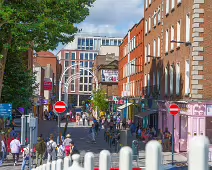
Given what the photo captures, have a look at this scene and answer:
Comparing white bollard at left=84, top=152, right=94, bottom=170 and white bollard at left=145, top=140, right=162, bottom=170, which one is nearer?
white bollard at left=145, top=140, right=162, bottom=170

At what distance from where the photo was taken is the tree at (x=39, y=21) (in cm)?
2256

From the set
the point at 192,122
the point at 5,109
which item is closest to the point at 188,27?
the point at 192,122

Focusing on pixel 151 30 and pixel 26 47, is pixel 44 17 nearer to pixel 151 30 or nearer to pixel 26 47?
pixel 26 47

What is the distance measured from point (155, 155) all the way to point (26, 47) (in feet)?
69.2

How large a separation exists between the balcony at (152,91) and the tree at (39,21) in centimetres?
1736

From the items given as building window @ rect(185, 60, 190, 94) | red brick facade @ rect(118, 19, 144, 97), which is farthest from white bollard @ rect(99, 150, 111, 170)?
red brick facade @ rect(118, 19, 144, 97)

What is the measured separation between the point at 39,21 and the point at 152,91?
71.7ft

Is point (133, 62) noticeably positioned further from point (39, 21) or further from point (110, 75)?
point (110, 75)

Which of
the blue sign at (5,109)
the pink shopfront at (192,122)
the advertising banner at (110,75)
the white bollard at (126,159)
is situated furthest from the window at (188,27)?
the advertising banner at (110,75)

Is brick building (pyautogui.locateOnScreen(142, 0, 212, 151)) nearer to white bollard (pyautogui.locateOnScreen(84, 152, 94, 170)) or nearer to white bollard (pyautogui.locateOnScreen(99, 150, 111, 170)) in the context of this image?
white bollard (pyautogui.locateOnScreen(84, 152, 94, 170))

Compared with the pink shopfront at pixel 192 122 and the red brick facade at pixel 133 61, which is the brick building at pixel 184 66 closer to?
the pink shopfront at pixel 192 122

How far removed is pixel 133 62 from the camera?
59.2 metres

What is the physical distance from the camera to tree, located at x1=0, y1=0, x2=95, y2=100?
74.0ft

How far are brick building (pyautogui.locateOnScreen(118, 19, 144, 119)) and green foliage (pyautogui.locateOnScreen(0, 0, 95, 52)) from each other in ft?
87.5
